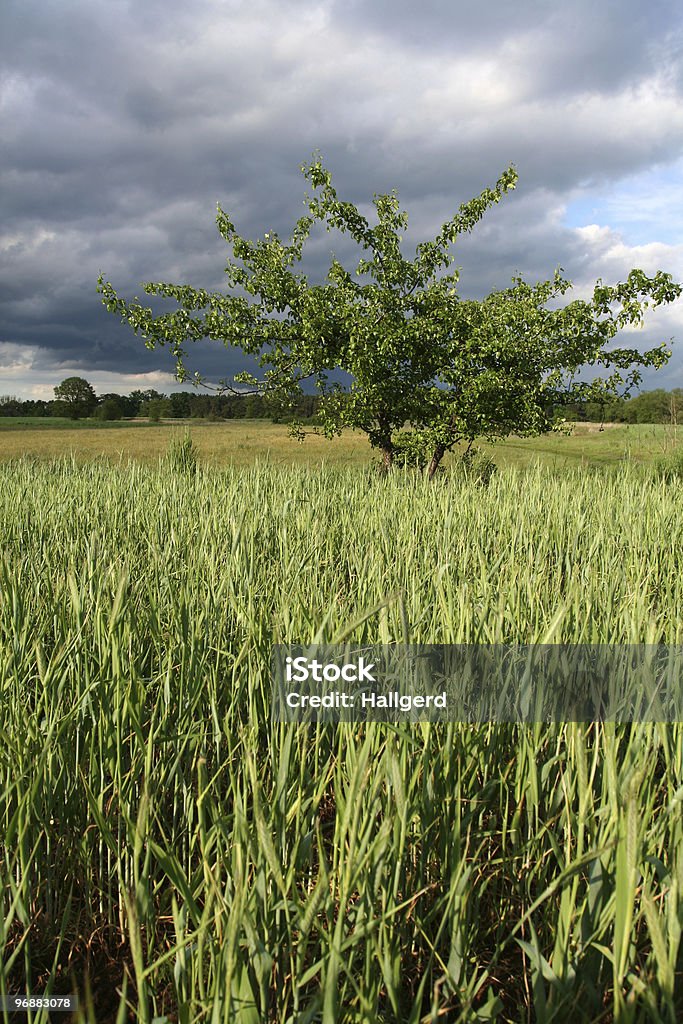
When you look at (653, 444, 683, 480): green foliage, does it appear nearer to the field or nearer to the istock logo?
the field

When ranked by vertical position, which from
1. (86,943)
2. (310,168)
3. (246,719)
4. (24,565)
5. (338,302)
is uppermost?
(310,168)

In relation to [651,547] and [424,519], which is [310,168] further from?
[651,547]

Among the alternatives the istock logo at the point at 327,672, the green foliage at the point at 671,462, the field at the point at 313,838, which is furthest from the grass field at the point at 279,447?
the istock logo at the point at 327,672

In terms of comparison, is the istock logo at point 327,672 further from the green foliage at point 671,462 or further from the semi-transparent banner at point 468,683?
the green foliage at point 671,462

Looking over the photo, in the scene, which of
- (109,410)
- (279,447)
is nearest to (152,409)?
(109,410)

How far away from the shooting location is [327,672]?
4.85ft

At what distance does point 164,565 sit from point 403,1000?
73.6 inches

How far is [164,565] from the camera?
2680mm

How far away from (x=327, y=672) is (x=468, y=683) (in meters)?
0.34

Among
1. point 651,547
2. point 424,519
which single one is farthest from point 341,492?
point 651,547

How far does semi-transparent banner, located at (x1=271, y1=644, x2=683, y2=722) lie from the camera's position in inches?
55.3

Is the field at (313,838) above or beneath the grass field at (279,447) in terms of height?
beneath

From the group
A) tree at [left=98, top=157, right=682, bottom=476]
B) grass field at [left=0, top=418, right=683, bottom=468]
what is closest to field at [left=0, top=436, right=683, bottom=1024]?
tree at [left=98, top=157, right=682, bottom=476]

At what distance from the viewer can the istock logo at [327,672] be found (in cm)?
145
